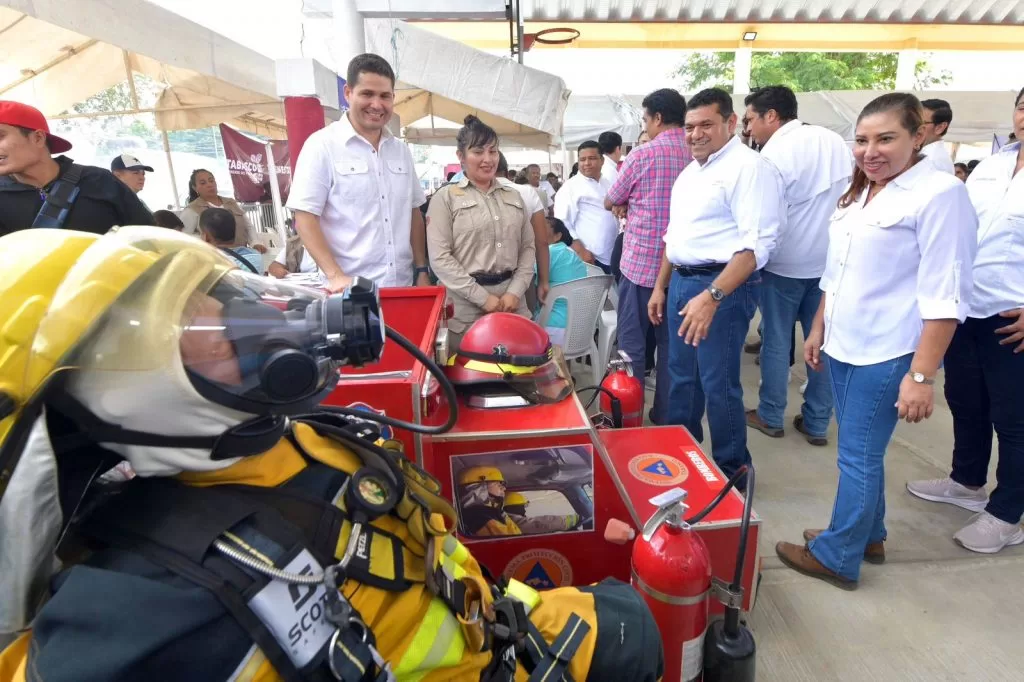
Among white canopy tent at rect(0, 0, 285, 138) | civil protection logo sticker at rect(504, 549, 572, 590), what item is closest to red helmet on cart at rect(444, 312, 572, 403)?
civil protection logo sticker at rect(504, 549, 572, 590)

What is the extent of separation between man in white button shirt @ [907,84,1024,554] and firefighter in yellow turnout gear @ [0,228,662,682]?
2.42 metres

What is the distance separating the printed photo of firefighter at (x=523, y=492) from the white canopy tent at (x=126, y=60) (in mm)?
2714

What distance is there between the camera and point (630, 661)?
3.80 ft

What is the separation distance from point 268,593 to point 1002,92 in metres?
13.8

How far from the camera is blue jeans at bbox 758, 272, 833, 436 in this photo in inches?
132

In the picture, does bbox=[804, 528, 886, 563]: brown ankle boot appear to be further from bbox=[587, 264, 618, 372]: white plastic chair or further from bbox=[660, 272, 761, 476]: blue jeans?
bbox=[587, 264, 618, 372]: white plastic chair

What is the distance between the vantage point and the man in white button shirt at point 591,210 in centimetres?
468

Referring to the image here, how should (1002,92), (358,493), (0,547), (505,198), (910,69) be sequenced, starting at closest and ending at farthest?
(0,547) < (358,493) < (505,198) < (1002,92) < (910,69)

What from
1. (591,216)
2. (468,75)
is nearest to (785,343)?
(591,216)

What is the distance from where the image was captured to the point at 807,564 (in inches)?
88.3

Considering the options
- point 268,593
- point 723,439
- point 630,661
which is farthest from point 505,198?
point 268,593

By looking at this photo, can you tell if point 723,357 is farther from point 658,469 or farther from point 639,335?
point 639,335

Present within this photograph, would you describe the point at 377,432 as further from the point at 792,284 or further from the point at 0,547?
the point at 792,284

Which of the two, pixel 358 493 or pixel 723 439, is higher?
pixel 358 493
